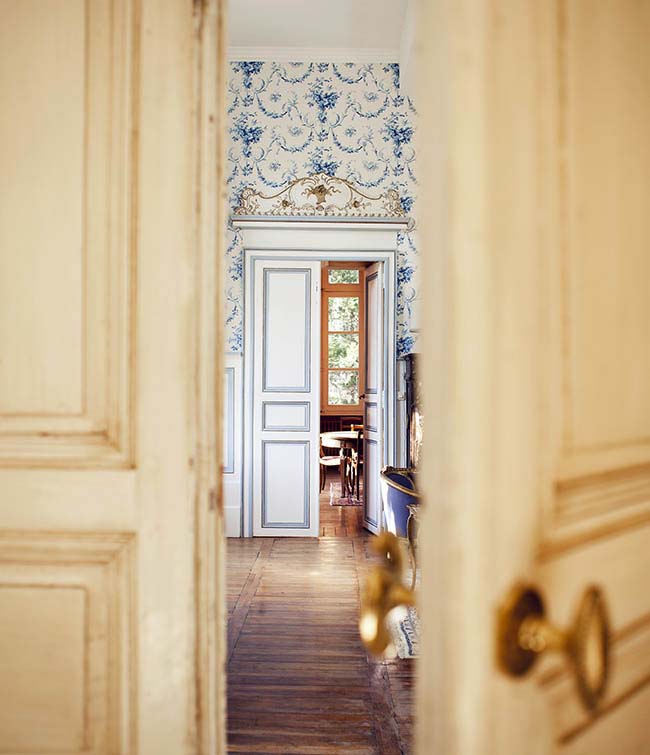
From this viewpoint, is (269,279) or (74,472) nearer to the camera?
(74,472)

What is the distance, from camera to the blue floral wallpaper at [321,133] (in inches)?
A: 205

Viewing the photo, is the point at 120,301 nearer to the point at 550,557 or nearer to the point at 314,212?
the point at 550,557

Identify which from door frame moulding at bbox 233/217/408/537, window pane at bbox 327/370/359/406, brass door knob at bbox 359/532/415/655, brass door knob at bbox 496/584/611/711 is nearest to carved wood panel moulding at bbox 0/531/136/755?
brass door knob at bbox 359/532/415/655

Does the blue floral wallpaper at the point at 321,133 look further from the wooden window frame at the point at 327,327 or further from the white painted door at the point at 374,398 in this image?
the wooden window frame at the point at 327,327

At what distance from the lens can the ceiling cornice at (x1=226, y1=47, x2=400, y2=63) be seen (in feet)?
17.0

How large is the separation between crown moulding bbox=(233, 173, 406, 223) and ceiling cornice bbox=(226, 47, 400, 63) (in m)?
1.03

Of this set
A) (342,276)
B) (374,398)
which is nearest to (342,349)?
(342,276)

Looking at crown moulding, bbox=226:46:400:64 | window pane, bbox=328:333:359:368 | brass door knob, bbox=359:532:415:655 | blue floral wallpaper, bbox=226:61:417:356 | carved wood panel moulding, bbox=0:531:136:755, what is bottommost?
carved wood panel moulding, bbox=0:531:136:755

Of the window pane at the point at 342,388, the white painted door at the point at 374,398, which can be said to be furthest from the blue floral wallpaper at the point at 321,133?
the window pane at the point at 342,388

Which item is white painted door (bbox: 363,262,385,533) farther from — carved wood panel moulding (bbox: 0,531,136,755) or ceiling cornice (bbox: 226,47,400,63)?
carved wood panel moulding (bbox: 0,531,136,755)

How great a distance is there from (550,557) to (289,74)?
5502mm

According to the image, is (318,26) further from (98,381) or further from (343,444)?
(98,381)

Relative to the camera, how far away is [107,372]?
0.97 m

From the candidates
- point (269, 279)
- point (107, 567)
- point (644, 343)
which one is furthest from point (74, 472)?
point (269, 279)
